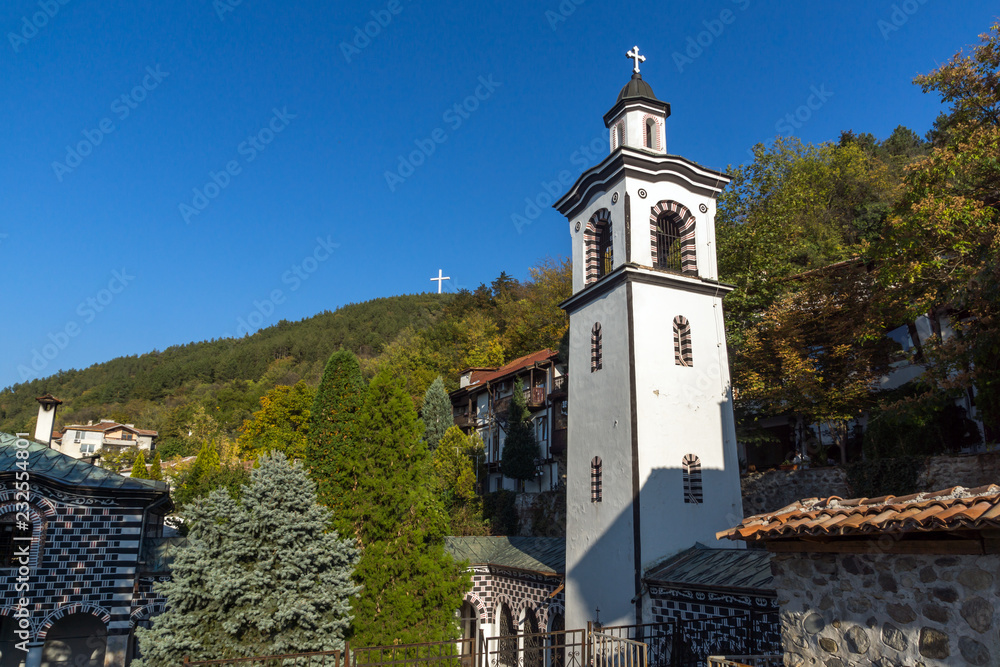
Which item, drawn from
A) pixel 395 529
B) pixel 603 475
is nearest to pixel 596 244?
pixel 603 475

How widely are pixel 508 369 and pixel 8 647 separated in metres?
22.9

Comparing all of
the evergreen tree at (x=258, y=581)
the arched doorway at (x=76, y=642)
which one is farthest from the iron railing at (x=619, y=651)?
the arched doorway at (x=76, y=642)

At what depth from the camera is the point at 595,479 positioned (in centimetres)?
1380

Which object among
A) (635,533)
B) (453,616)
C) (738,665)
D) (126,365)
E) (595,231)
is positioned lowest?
(453,616)

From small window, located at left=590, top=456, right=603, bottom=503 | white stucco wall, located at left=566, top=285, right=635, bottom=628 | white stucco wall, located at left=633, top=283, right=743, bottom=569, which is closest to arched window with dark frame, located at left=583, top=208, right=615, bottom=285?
white stucco wall, located at left=566, top=285, right=635, bottom=628

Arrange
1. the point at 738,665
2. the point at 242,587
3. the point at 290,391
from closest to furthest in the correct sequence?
the point at 738,665, the point at 242,587, the point at 290,391

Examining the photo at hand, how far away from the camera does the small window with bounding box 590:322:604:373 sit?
14.5m

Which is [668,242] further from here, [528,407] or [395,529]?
[528,407]

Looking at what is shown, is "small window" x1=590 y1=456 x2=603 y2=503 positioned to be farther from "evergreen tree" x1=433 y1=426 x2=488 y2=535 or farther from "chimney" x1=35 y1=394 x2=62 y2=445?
"chimney" x1=35 y1=394 x2=62 y2=445

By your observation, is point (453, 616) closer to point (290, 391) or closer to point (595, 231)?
point (595, 231)

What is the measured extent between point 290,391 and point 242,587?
28.7 metres

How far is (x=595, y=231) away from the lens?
51.5ft

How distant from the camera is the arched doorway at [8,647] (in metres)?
14.0

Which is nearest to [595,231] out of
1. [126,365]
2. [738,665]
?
[738,665]
